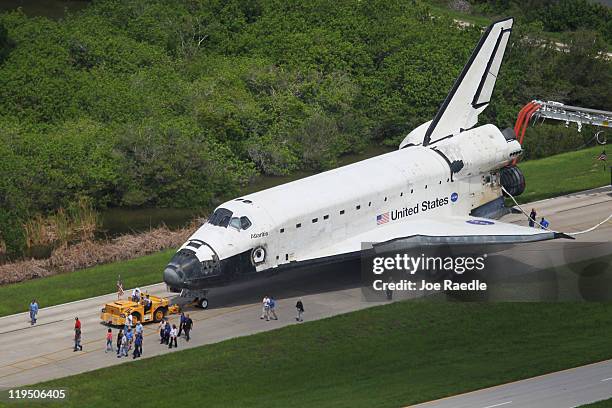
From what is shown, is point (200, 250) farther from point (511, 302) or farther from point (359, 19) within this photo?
point (359, 19)

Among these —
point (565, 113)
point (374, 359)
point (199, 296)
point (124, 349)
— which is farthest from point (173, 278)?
point (565, 113)

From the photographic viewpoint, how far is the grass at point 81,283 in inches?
2657

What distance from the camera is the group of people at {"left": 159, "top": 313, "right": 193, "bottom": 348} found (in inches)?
2334

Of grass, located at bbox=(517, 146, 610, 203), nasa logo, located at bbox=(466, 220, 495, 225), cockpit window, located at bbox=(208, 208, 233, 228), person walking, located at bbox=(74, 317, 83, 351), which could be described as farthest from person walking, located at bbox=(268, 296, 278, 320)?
grass, located at bbox=(517, 146, 610, 203)

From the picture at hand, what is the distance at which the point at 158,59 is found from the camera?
10588cm

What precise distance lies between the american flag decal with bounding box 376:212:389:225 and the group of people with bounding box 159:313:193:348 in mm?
11859

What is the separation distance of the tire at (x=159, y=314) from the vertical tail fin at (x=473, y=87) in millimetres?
18999

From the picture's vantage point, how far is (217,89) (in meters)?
98.4

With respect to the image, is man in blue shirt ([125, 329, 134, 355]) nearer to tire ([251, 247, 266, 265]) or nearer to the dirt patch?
tire ([251, 247, 266, 265])

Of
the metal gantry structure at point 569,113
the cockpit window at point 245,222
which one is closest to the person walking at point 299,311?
Answer: the cockpit window at point 245,222

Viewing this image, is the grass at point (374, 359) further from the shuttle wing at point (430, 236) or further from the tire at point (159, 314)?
the tire at point (159, 314)

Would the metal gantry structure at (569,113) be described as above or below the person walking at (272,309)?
above

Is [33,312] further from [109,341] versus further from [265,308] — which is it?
[265,308]

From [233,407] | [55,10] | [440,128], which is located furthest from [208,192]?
[55,10]
